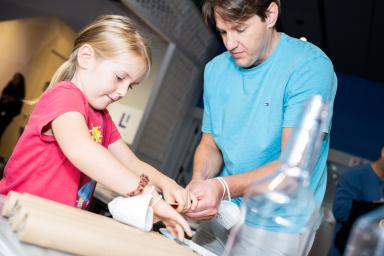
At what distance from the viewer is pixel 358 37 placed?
4941mm

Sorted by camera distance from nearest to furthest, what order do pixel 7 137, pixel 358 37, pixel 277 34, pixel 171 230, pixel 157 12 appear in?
pixel 171 230, pixel 277 34, pixel 157 12, pixel 358 37, pixel 7 137

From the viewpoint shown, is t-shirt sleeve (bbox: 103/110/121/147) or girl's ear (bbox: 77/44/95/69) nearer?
girl's ear (bbox: 77/44/95/69)

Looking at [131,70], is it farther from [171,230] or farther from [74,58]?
[171,230]

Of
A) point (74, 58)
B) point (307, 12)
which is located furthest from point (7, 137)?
point (74, 58)

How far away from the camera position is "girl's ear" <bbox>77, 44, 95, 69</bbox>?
1.18 meters

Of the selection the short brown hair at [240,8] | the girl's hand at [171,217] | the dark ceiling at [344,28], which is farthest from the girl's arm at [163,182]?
the dark ceiling at [344,28]

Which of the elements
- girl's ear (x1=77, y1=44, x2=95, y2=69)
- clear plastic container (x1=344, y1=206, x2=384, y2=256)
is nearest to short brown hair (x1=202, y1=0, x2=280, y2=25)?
girl's ear (x1=77, y1=44, x2=95, y2=69)

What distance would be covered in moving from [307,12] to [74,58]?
3996mm

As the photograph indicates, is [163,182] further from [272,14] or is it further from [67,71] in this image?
[272,14]

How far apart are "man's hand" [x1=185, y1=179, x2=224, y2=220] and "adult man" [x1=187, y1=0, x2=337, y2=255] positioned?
0.13m

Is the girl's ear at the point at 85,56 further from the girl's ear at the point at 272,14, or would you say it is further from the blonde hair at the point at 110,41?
the girl's ear at the point at 272,14

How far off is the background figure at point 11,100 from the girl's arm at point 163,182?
5057 mm

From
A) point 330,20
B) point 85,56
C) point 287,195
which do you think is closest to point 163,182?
point 85,56

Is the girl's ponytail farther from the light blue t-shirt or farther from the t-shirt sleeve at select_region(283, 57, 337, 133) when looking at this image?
the t-shirt sleeve at select_region(283, 57, 337, 133)
